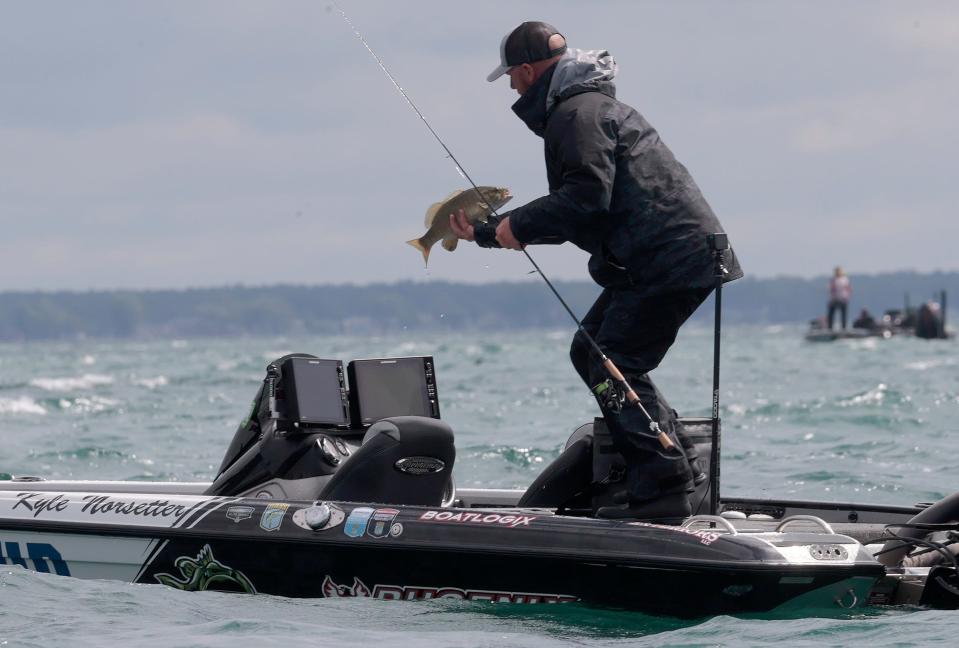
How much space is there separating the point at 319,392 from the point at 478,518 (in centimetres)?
112

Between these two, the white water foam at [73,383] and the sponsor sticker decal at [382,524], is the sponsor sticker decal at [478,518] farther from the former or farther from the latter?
the white water foam at [73,383]

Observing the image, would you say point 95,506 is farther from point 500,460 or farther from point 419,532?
point 500,460

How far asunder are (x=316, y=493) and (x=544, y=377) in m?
26.3

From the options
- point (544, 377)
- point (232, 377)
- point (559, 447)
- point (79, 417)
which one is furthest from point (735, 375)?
point (559, 447)

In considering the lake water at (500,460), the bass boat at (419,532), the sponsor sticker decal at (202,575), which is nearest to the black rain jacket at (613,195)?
the bass boat at (419,532)

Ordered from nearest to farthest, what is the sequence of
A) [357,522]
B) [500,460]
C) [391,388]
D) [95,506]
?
[357,522] → [95,506] → [391,388] → [500,460]

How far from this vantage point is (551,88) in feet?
18.3

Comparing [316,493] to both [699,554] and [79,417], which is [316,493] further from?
[79,417]

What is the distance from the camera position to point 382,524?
5.72 meters

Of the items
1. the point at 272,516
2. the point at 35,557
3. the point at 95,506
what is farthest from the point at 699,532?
the point at 35,557

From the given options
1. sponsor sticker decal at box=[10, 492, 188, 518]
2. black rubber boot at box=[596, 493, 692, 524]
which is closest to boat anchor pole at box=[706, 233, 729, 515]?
black rubber boot at box=[596, 493, 692, 524]

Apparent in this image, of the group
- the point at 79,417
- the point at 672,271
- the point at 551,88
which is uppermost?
the point at 551,88

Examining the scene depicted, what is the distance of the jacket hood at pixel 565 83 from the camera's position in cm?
555

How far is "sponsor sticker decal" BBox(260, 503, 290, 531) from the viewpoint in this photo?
584 cm
